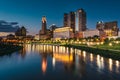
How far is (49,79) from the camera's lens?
66.1ft

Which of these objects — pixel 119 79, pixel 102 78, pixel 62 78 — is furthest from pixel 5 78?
pixel 119 79

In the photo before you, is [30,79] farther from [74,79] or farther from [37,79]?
[74,79]

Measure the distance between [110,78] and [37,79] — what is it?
823cm

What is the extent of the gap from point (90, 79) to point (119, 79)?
316 cm

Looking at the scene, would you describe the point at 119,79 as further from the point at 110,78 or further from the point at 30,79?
the point at 30,79

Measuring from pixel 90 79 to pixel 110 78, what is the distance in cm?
231

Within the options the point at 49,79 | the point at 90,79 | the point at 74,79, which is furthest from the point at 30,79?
the point at 90,79

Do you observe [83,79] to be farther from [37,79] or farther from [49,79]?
[37,79]

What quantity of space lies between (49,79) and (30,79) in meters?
2.14

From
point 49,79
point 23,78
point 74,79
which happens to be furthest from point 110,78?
point 23,78

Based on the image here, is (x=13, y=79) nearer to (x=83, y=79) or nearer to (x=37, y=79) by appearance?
(x=37, y=79)

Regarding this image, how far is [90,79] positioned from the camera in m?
20.1

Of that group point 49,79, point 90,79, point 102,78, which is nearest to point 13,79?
point 49,79

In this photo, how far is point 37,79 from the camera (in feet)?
65.9
